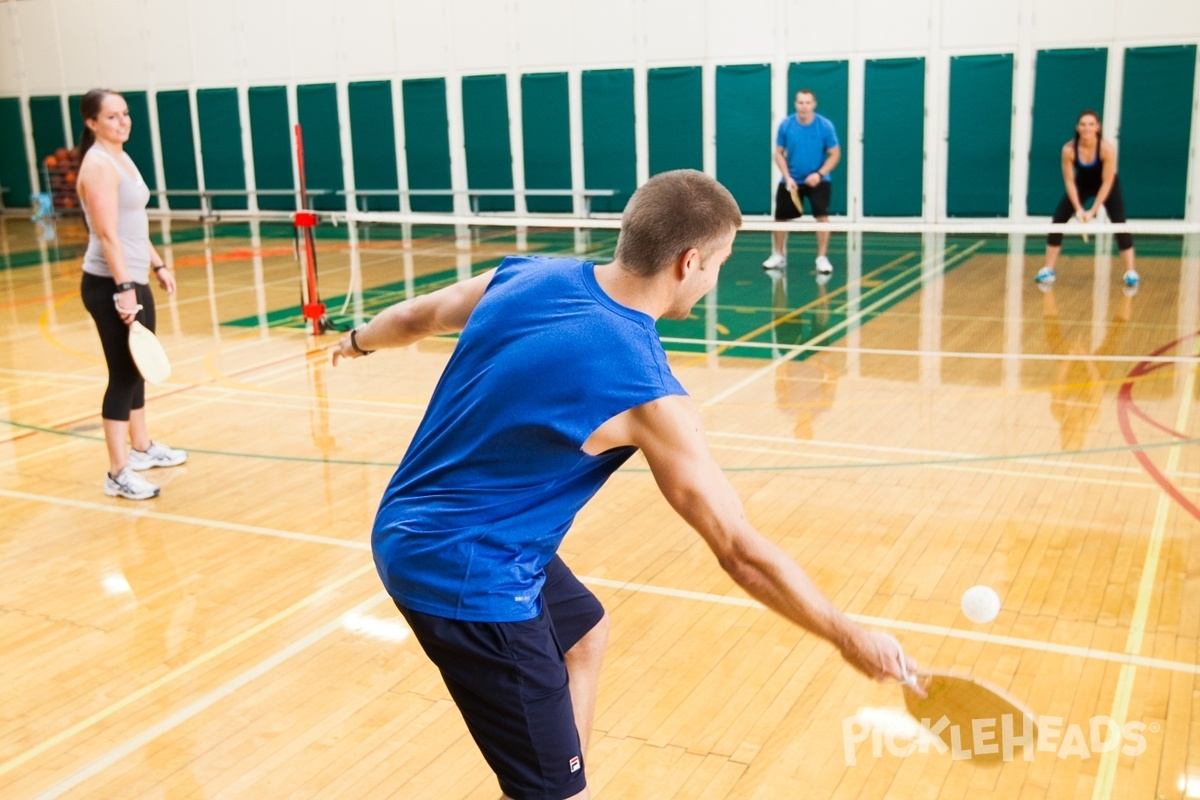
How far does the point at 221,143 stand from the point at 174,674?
22651 millimetres

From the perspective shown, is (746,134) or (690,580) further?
(746,134)

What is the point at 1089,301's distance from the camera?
12.1m

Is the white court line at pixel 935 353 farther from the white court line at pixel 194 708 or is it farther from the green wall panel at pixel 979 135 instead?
the green wall panel at pixel 979 135

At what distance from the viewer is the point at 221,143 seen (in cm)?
2528

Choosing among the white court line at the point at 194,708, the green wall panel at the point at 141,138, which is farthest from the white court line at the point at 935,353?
the green wall panel at the point at 141,138

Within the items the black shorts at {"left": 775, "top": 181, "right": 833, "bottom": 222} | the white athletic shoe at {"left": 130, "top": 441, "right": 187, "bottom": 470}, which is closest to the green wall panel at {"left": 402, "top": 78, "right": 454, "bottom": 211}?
the black shorts at {"left": 775, "top": 181, "right": 833, "bottom": 222}

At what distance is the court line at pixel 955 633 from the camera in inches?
175

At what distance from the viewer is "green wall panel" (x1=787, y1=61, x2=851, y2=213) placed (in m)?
19.2

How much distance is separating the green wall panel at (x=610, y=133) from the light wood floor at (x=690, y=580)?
11.3 meters

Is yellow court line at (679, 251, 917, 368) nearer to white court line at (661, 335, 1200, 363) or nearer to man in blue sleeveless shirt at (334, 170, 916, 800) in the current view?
white court line at (661, 335, 1200, 363)

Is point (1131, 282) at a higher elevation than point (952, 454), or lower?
higher

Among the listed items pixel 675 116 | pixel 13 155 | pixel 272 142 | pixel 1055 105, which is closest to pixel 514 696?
pixel 1055 105

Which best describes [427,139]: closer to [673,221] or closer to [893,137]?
[893,137]

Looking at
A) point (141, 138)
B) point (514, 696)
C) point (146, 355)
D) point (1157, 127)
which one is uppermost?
point (141, 138)
